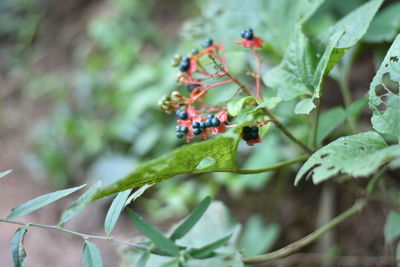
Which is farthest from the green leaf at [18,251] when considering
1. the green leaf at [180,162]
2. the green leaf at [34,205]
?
the green leaf at [180,162]

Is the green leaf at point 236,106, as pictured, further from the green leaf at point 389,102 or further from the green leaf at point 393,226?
the green leaf at point 393,226

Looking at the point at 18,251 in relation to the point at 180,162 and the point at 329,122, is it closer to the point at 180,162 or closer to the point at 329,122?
the point at 180,162

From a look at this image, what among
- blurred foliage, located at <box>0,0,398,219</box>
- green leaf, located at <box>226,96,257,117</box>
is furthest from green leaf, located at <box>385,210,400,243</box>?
green leaf, located at <box>226,96,257,117</box>

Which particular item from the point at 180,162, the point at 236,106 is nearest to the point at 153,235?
the point at 180,162

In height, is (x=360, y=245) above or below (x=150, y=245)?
below

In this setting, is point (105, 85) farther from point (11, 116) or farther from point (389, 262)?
point (389, 262)

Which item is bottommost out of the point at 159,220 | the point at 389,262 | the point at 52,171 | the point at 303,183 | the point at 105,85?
the point at 389,262

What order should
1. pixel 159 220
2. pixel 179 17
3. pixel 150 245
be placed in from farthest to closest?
1. pixel 179 17
2. pixel 159 220
3. pixel 150 245

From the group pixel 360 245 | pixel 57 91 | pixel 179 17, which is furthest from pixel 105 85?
pixel 360 245
